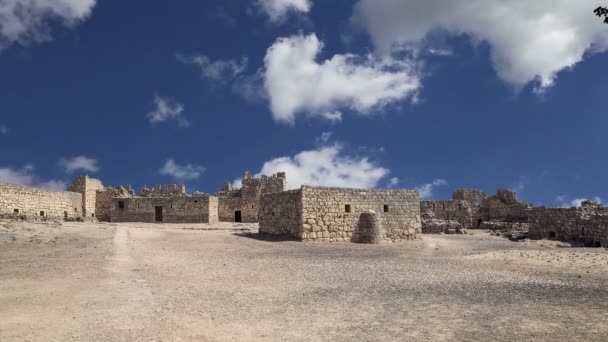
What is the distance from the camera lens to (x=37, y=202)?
1153 inches

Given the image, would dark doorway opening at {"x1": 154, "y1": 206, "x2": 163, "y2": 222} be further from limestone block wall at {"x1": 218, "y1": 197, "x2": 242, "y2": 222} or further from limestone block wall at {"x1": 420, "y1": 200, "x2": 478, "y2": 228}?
limestone block wall at {"x1": 420, "y1": 200, "x2": 478, "y2": 228}

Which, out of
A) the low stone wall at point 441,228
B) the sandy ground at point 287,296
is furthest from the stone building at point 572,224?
the sandy ground at point 287,296

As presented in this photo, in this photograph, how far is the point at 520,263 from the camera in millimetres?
13367

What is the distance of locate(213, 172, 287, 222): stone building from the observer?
1438 inches

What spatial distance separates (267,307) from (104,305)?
2.62 metres

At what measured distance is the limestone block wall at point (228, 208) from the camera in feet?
120

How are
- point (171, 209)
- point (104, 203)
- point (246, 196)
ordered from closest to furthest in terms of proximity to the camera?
point (171, 209)
point (104, 203)
point (246, 196)

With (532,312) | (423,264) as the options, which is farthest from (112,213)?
(532,312)

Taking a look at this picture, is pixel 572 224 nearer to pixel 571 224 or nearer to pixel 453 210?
pixel 571 224

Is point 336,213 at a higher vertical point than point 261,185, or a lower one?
lower

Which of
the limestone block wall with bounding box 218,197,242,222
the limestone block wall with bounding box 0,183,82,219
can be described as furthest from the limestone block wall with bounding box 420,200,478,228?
the limestone block wall with bounding box 0,183,82,219

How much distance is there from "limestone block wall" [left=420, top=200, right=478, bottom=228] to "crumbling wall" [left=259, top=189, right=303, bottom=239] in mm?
19722

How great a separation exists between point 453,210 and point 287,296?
3197 cm

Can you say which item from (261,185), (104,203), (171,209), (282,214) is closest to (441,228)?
(282,214)
